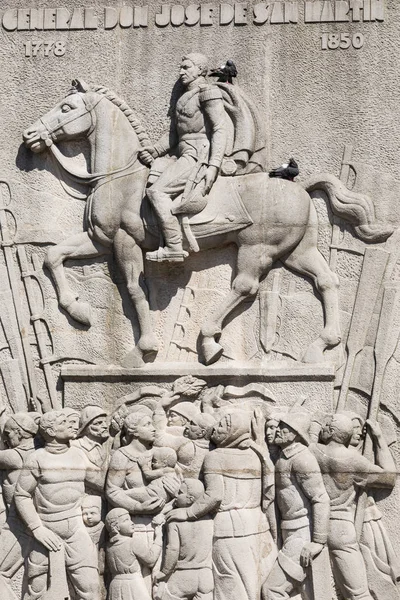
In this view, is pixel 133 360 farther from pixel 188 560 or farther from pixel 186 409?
pixel 188 560

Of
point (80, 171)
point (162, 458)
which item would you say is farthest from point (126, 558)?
point (80, 171)

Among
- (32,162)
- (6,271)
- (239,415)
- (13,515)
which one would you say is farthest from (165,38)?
(13,515)

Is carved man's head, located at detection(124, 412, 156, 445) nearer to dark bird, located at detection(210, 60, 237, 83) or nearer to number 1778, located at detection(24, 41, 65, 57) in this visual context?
dark bird, located at detection(210, 60, 237, 83)

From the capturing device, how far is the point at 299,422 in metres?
11.2

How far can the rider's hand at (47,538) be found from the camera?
11.1 m

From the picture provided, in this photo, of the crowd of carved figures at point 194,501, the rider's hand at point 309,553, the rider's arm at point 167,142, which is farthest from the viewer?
the rider's arm at point 167,142

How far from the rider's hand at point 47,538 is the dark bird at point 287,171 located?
3226 millimetres

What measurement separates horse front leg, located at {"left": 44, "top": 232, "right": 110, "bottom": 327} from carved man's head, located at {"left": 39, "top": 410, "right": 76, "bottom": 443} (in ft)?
2.68

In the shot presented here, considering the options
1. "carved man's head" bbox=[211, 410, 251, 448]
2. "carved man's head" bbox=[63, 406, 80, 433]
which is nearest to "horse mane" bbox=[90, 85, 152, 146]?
→ "carved man's head" bbox=[63, 406, 80, 433]

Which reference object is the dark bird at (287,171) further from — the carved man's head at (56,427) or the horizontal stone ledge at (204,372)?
Answer: the carved man's head at (56,427)

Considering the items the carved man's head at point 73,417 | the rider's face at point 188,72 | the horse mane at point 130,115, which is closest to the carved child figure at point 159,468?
the carved man's head at point 73,417

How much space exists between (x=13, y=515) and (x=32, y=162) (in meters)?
2.82

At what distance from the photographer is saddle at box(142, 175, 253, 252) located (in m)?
11.5

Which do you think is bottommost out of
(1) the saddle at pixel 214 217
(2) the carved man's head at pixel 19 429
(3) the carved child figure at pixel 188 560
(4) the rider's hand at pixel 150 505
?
(3) the carved child figure at pixel 188 560
